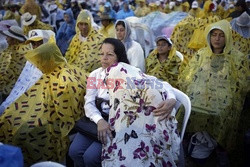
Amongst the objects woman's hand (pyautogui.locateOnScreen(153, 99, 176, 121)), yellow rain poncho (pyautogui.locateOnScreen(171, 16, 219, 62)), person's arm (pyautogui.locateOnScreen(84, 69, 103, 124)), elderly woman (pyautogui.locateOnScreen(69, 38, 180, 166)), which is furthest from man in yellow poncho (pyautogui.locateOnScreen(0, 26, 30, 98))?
yellow rain poncho (pyautogui.locateOnScreen(171, 16, 219, 62))

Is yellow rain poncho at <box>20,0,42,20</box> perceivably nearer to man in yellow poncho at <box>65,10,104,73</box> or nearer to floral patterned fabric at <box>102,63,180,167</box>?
man in yellow poncho at <box>65,10,104,73</box>

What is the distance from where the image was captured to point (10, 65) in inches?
185

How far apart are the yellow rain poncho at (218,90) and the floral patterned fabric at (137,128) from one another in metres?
0.90

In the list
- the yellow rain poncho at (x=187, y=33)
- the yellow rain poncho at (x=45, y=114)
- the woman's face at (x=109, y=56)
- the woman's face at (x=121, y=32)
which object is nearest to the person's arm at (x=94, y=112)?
the yellow rain poncho at (x=45, y=114)

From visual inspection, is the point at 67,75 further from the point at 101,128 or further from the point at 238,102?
the point at 238,102

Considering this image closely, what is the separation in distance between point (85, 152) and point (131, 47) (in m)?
2.58

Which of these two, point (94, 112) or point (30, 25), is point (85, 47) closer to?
point (30, 25)

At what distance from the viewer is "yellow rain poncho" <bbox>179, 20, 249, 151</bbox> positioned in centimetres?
355

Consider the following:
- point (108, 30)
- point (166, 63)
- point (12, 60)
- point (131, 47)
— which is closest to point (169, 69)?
point (166, 63)

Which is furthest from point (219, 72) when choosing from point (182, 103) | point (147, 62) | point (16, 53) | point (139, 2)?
point (139, 2)

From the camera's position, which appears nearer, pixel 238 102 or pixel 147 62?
pixel 238 102

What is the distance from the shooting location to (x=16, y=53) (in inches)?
189

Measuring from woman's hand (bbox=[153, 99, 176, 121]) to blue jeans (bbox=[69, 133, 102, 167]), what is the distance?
0.58 meters

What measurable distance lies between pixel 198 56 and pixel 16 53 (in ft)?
7.70
